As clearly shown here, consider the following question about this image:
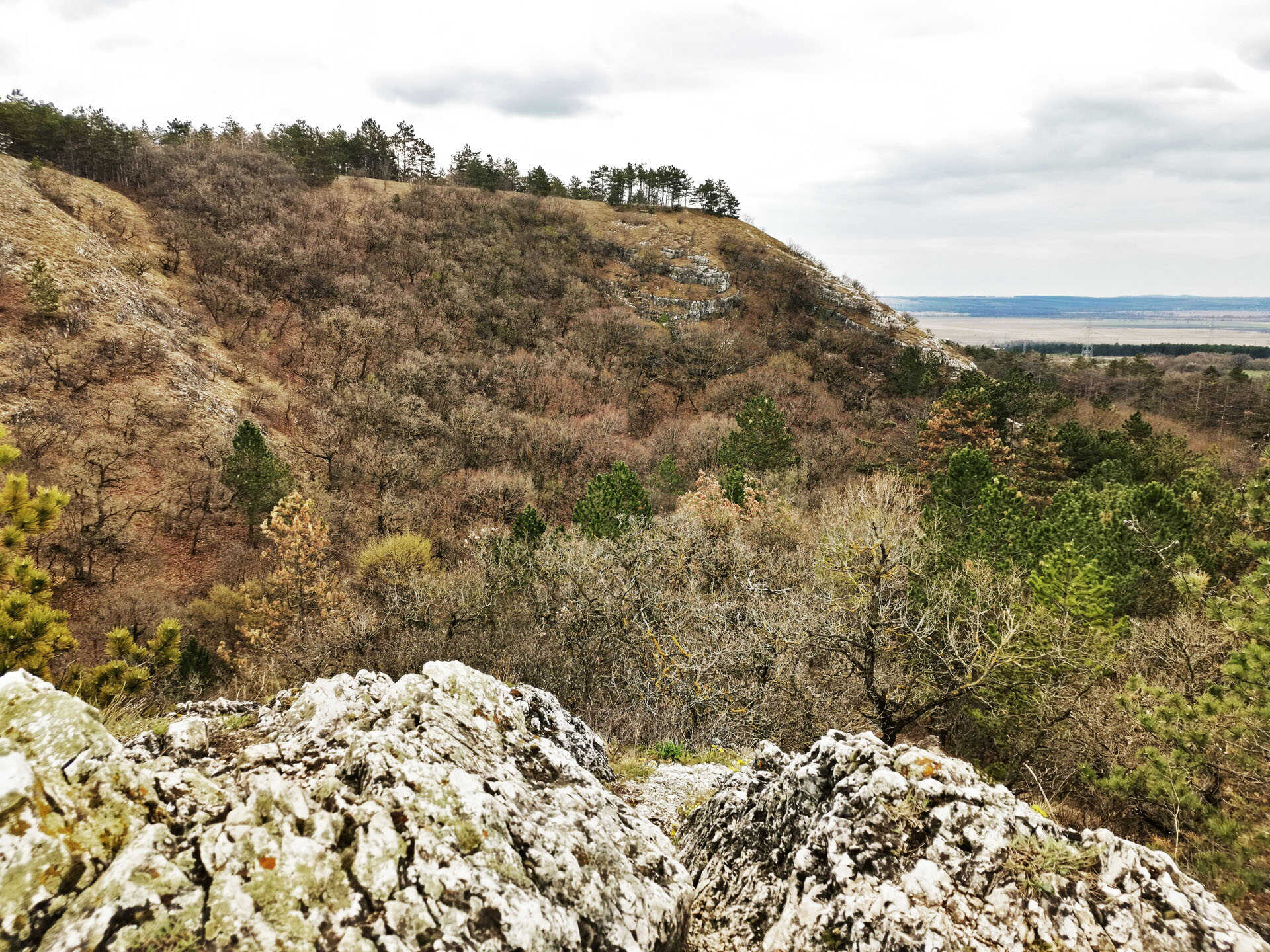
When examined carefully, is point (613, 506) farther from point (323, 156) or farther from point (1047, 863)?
point (323, 156)

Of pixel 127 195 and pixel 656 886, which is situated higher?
pixel 127 195

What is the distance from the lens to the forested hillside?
38.8 ft

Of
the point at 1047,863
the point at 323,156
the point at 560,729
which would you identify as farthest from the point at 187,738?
the point at 323,156

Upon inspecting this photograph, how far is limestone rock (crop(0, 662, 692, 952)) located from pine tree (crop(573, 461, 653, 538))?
61.3 ft

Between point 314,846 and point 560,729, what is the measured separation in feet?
11.4

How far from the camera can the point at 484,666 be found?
53.7ft

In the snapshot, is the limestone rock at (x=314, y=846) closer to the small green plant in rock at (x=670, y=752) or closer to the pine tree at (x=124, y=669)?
the small green plant in rock at (x=670, y=752)

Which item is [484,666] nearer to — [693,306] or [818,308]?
[693,306]

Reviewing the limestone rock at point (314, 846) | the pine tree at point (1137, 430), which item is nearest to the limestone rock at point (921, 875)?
the limestone rock at point (314, 846)

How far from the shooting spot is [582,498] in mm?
33500

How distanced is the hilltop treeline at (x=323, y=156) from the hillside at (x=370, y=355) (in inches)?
144

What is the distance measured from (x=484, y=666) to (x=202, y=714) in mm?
10053

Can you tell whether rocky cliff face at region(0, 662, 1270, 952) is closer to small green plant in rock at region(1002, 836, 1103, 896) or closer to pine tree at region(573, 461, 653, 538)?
small green plant in rock at region(1002, 836, 1103, 896)

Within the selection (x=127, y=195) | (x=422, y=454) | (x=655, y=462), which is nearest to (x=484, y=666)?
(x=422, y=454)
